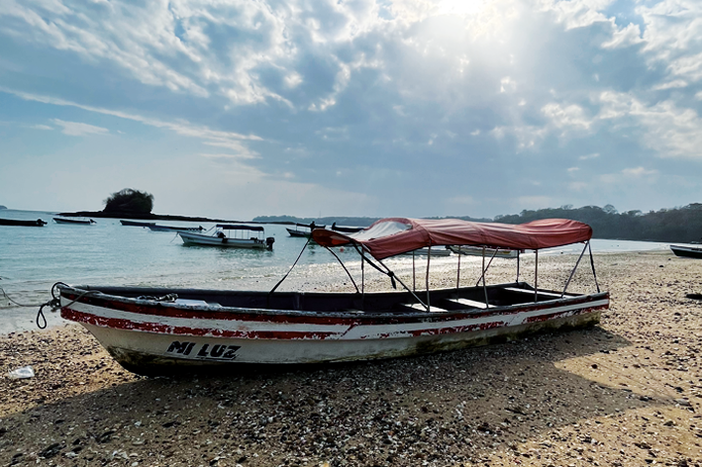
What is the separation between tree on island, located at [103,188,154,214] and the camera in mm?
149250

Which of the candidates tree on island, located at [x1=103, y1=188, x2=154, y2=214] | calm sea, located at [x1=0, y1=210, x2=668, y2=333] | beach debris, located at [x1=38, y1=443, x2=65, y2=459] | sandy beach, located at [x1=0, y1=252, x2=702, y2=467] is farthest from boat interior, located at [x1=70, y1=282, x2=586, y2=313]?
tree on island, located at [x1=103, y1=188, x2=154, y2=214]

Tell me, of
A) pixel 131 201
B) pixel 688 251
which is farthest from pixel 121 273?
pixel 131 201

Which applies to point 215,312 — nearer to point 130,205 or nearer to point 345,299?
point 345,299

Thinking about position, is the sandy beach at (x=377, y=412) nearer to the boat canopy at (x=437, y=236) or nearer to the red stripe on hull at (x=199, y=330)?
the red stripe on hull at (x=199, y=330)

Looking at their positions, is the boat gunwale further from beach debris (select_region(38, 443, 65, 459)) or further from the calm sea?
the calm sea

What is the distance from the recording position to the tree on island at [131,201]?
149250 millimetres

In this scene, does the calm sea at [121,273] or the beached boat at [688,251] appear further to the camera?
the beached boat at [688,251]

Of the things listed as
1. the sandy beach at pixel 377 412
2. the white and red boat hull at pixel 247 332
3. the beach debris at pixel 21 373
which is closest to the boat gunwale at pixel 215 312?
the white and red boat hull at pixel 247 332

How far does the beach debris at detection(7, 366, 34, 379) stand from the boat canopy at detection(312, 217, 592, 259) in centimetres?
614

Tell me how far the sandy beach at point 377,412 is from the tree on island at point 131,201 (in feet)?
524

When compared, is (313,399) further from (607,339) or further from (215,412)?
(607,339)

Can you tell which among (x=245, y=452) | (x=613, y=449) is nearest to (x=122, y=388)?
(x=245, y=452)

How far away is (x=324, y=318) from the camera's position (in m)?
7.04

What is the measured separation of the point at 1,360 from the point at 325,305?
7.17m
